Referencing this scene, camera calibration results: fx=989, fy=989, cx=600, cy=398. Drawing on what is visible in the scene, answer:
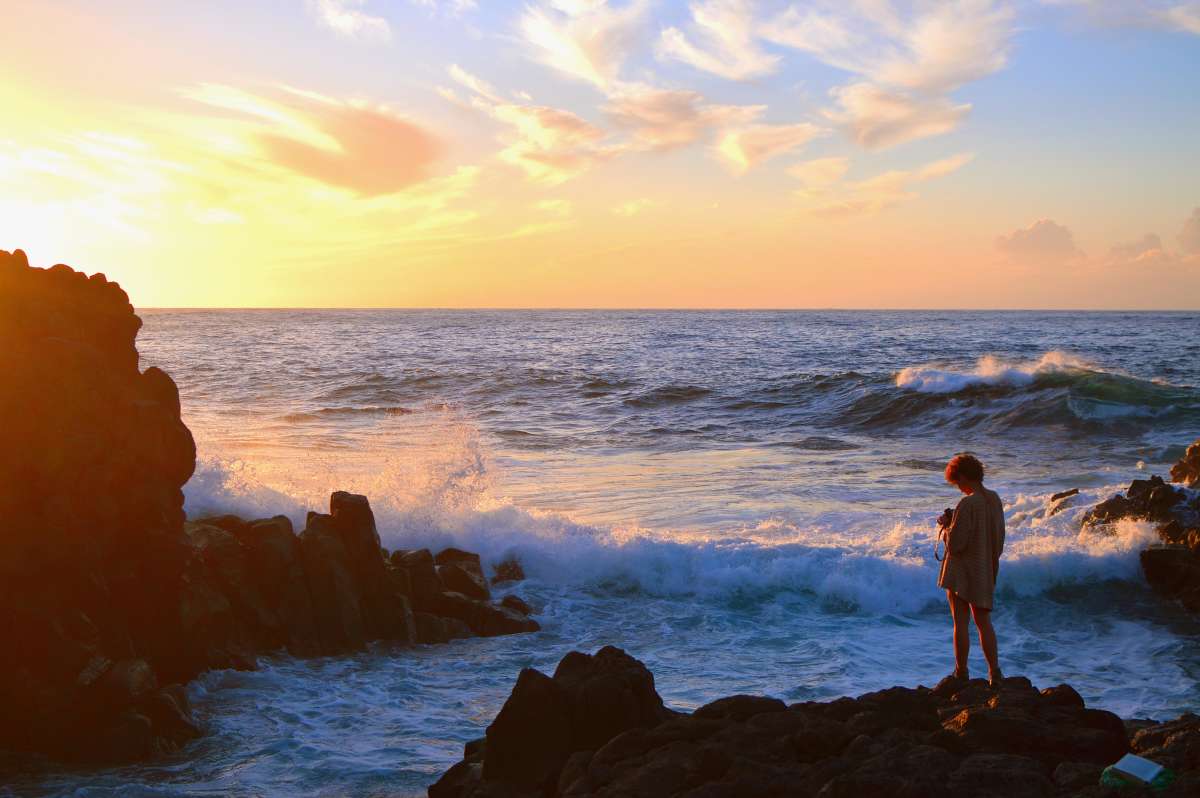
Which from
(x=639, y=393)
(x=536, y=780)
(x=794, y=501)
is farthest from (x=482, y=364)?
(x=536, y=780)

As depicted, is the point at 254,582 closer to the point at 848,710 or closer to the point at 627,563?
the point at 627,563

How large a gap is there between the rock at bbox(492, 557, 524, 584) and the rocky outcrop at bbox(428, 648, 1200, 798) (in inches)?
261

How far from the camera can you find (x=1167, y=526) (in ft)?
43.1

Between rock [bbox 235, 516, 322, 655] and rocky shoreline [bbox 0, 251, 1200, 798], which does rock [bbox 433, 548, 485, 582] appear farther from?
rock [bbox 235, 516, 322, 655]

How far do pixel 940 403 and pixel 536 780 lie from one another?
86.4 feet

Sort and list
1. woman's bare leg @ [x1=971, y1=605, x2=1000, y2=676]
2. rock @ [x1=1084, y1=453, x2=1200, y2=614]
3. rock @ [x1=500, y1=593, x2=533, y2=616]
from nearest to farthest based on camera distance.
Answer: woman's bare leg @ [x1=971, y1=605, x2=1000, y2=676] → rock @ [x1=500, y1=593, x2=533, y2=616] → rock @ [x1=1084, y1=453, x2=1200, y2=614]

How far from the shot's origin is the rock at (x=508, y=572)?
1308cm

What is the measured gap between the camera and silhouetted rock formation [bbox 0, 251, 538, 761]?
746 centimetres

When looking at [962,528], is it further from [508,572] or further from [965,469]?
[508,572]

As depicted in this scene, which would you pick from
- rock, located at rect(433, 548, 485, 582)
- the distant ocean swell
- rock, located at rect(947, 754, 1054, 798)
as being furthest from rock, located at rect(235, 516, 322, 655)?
the distant ocean swell

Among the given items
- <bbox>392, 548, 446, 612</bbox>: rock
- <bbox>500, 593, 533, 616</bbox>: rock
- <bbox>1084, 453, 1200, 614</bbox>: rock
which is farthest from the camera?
<bbox>1084, 453, 1200, 614</bbox>: rock

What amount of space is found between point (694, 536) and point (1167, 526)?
20.7 feet

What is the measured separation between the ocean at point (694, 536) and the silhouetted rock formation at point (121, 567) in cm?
38

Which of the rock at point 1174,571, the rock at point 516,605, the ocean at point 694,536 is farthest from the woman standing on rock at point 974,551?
the rock at point 1174,571
